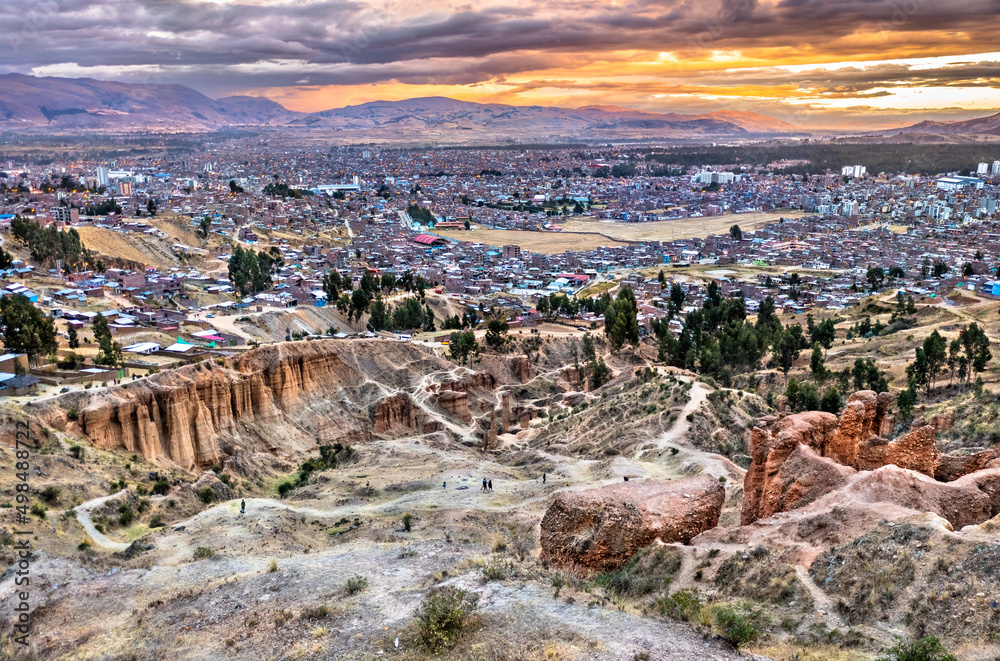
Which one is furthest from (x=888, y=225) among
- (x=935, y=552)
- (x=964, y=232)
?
(x=935, y=552)

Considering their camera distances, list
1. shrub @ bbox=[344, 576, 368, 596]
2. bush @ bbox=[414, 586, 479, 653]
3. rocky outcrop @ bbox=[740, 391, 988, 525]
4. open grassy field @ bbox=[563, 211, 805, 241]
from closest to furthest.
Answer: bush @ bbox=[414, 586, 479, 653], shrub @ bbox=[344, 576, 368, 596], rocky outcrop @ bbox=[740, 391, 988, 525], open grassy field @ bbox=[563, 211, 805, 241]

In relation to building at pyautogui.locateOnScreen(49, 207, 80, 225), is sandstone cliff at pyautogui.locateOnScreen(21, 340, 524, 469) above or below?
below

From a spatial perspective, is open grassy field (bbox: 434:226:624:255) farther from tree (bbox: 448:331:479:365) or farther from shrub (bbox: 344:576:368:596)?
shrub (bbox: 344:576:368:596)

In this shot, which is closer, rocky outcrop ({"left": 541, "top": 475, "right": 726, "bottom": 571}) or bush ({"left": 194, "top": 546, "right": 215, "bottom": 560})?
rocky outcrop ({"left": 541, "top": 475, "right": 726, "bottom": 571})

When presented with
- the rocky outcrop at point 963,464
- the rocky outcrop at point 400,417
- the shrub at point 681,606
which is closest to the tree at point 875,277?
the rocky outcrop at point 400,417

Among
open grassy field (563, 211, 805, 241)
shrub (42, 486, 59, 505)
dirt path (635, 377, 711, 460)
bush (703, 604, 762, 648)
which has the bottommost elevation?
open grassy field (563, 211, 805, 241)

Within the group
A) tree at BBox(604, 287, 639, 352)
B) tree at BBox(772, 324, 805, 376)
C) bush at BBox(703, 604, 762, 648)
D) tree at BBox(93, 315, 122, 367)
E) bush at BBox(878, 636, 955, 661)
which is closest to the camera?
bush at BBox(878, 636, 955, 661)

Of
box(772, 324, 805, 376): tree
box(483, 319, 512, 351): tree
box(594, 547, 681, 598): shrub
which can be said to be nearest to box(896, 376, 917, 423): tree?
box(772, 324, 805, 376): tree

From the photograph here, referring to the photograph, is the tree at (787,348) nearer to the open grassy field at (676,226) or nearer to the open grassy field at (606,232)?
the open grassy field at (606,232)
